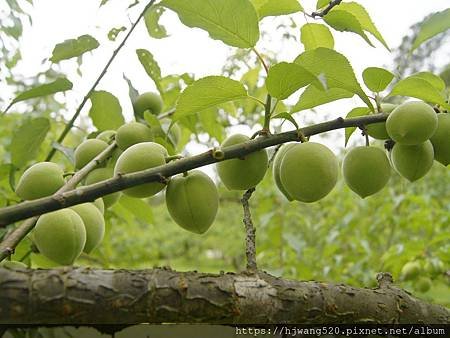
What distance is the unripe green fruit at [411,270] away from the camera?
242cm

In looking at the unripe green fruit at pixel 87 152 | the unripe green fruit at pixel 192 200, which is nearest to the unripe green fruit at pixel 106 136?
the unripe green fruit at pixel 87 152

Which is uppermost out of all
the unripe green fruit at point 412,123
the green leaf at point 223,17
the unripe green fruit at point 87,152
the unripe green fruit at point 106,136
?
the green leaf at point 223,17

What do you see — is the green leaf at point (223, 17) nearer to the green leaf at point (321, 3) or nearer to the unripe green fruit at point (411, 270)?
the green leaf at point (321, 3)

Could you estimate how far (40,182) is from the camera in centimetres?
110

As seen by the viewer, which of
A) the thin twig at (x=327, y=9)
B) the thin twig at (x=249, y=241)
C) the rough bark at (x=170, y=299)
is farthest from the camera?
the thin twig at (x=327, y=9)

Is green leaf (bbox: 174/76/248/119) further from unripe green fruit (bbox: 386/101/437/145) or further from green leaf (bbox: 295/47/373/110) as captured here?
unripe green fruit (bbox: 386/101/437/145)

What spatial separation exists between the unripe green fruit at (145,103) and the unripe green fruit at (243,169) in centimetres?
49

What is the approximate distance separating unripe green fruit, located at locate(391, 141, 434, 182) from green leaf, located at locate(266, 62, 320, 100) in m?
0.33

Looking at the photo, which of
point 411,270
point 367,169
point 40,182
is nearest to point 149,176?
point 40,182

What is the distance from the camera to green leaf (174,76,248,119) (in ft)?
3.06

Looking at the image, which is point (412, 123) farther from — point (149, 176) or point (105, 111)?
point (105, 111)

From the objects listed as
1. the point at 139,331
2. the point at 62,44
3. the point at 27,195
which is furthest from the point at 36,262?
the point at 139,331

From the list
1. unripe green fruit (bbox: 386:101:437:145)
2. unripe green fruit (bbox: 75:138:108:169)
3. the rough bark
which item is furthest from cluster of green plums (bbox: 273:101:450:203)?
unripe green fruit (bbox: 75:138:108:169)

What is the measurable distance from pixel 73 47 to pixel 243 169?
2.07 ft
